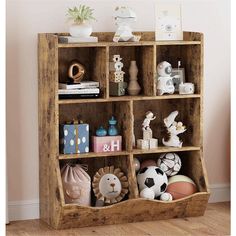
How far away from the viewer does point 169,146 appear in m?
3.62

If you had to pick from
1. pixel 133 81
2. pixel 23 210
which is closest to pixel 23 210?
pixel 23 210

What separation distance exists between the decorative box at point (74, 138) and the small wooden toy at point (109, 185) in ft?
0.72

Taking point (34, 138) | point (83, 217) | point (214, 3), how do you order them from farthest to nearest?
point (214, 3) < point (34, 138) < point (83, 217)

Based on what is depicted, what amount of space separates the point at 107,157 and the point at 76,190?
0.33 metres

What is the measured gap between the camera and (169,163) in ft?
11.9

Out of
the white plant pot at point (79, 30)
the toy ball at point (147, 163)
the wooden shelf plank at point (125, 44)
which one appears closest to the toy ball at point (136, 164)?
the toy ball at point (147, 163)

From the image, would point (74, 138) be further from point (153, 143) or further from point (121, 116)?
point (153, 143)

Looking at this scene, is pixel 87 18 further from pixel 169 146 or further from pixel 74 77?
pixel 169 146

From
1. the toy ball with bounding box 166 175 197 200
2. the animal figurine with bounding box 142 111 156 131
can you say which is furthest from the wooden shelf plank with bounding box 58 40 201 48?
the toy ball with bounding box 166 175 197 200

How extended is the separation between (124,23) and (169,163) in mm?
855

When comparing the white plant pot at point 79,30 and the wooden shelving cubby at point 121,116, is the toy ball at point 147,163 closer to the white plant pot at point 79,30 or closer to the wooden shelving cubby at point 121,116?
the wooden shelving cubby at point 121,116

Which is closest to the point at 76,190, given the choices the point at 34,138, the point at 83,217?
the point at 83,217

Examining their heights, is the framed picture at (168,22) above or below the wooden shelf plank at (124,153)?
above

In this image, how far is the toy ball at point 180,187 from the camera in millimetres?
3559
